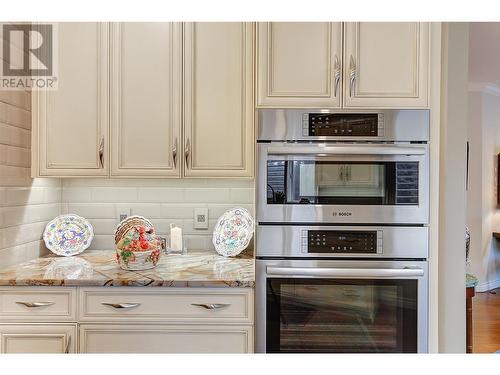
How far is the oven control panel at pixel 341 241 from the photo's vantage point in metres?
1.80

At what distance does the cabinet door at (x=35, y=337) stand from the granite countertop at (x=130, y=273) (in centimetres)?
19

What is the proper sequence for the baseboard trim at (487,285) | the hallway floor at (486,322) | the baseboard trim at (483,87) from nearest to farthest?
the hallway floor at (486,322)
the baseboard trim at (483,87)
the baseboard trim at (487,285)

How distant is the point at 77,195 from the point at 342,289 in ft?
5.07

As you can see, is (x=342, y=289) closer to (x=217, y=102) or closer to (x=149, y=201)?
(x=217, y=102)

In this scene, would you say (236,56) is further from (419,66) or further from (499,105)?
(499,105)

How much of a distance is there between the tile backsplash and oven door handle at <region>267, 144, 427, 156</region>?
536mm

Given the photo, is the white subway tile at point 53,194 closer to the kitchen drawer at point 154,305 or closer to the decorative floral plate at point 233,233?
the kitchen drawer at point 154,305

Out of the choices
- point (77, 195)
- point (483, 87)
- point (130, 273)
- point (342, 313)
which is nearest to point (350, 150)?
point (342, 313)

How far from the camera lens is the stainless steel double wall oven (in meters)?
1.78

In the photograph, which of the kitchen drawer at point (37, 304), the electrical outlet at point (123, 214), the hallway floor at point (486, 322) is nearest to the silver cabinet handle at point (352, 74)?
the electrical outlet at point (123, 214)

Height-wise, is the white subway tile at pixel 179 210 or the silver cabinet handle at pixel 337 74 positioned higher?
the silver cabinet handle at pixel 337 74

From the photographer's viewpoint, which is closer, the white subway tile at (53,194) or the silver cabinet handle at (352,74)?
the silver cabinet handle at (352,74)
